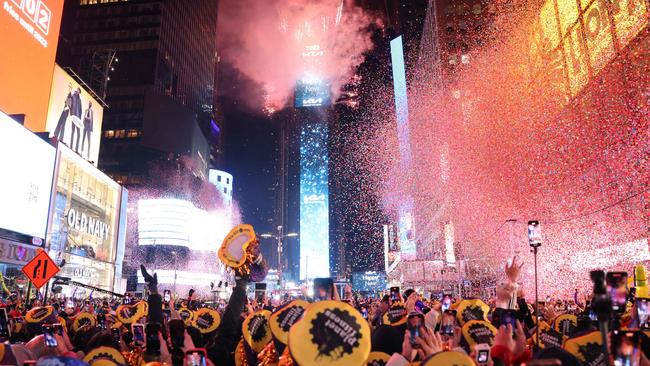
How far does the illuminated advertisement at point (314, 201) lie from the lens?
5605 inches

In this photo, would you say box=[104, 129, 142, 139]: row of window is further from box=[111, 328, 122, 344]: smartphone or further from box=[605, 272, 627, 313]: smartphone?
box=[605, 272, 627, 313]: smartphone

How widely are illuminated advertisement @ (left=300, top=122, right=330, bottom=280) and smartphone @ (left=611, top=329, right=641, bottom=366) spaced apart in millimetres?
132181

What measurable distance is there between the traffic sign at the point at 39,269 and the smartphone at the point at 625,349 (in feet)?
46.6

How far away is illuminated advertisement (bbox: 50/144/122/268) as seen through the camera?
34.7 meters

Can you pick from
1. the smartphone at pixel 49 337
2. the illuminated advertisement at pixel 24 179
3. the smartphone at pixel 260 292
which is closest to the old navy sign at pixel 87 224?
the illuminated advertisement at pixel 24 179

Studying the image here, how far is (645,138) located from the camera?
2350 centimetres

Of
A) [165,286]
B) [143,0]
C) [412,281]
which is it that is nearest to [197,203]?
[165,286]

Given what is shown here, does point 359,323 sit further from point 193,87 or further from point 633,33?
point 193,87

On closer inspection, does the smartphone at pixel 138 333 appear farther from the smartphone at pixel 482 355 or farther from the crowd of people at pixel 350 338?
the smartphone at pixel 482 355

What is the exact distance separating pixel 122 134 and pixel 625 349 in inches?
3778

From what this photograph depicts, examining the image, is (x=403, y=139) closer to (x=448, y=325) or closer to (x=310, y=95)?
(x=310, y=95)

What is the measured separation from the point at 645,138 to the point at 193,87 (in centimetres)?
10643

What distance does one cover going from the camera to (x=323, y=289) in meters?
4.98

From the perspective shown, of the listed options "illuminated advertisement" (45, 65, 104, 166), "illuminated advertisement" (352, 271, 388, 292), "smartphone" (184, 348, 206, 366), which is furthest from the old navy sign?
"illuminated advertisement" (352, 271, 388, 292)
